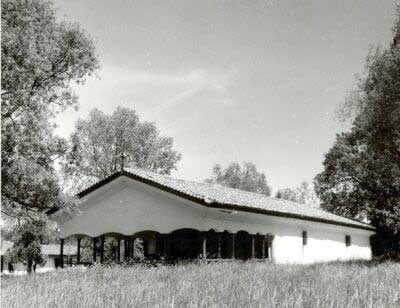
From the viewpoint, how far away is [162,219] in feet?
71.1

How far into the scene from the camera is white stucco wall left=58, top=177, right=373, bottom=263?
69.2 feet

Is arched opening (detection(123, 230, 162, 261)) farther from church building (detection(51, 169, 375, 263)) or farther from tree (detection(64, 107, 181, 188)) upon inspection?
tree (detection(64, 107, 181, 188))

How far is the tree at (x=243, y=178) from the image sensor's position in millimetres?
70438

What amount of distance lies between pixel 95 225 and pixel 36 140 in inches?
259

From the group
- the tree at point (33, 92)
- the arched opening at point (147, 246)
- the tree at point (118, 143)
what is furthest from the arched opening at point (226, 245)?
the tree at point (118, 143)

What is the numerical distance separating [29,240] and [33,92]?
23.1ft

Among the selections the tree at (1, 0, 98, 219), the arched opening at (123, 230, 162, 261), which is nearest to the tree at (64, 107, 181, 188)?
the arched opening at (123, 230, 162, 261)

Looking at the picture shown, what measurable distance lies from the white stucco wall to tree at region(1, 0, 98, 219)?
2633 mm

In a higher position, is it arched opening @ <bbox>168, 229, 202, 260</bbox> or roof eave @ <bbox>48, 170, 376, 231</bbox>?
roof eave @ <bbox>48, 170, 376, 231</bbox>

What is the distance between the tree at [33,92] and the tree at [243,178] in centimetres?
4918

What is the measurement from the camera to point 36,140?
62.2 feet

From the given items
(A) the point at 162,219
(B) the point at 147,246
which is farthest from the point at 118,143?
(A) the point at 162,219


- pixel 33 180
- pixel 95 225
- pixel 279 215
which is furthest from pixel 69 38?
pixel 279 215

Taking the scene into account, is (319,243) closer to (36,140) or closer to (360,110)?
(360,110)
